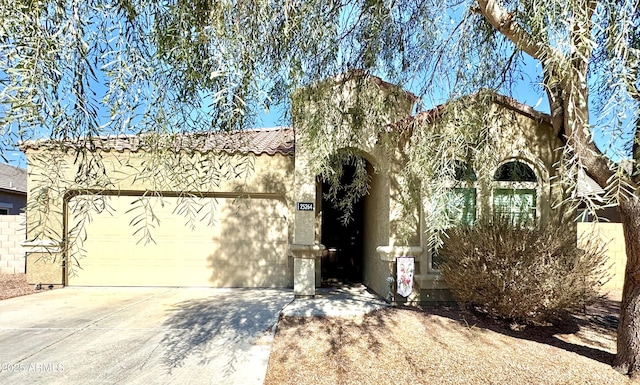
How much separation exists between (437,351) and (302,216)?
3.80m

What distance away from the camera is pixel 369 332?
5680mm

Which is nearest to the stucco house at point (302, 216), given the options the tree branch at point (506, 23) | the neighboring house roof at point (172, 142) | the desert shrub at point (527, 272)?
the desert shrub at point (527, 272)

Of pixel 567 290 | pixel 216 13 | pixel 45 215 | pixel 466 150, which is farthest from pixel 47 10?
pixel 567 290

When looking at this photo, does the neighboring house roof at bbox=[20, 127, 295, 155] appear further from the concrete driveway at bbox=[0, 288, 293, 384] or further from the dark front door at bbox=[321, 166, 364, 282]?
the dark front door at bbox=[321, 166, 364, 282]

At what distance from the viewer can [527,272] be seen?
17.7 ft

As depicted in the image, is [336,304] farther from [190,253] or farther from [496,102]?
[496,102]

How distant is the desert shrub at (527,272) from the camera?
5.36 meters

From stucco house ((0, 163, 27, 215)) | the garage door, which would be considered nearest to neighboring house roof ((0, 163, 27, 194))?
stucco house ((0, 163, 27, 215))

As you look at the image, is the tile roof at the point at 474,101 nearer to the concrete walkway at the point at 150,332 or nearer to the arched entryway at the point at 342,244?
the concrete walkway at the point at 150,332

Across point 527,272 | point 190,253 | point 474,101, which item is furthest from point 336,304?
point 474,101

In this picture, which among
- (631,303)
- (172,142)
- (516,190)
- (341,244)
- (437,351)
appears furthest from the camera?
(341,244)

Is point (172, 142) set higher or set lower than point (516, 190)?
higher

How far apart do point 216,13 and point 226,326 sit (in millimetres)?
4969

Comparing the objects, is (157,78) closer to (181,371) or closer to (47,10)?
(47,10)
